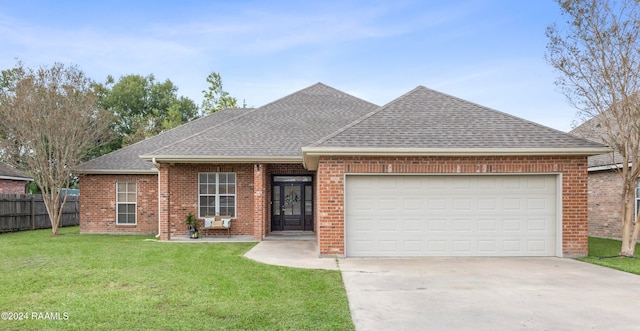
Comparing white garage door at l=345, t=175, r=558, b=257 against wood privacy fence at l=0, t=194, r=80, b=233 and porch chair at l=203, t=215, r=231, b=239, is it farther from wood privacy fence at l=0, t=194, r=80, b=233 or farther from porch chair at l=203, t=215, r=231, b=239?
wood privacy fence at l=0, t=194, r=80, b=233

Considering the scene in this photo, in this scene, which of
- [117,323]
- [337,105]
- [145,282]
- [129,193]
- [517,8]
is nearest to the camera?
[117,323]

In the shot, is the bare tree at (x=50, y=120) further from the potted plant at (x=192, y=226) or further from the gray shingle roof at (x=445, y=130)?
the gray shingle roof at (x=445, y=130)

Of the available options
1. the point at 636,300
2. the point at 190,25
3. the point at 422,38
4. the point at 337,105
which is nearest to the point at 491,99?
the point at 422,38

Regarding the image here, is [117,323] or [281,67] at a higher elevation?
[281,67]

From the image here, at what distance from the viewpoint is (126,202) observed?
15.9 meters

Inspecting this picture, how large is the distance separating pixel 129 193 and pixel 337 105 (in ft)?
29.8

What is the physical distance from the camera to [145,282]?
700 cm

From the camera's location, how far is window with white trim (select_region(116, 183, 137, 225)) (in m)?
15.9

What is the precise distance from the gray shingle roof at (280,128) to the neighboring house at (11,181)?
46.8ft

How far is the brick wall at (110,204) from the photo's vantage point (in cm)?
1580

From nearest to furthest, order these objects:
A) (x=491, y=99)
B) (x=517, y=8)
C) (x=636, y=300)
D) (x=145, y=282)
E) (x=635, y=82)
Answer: (x=636, y=300) < (x=145, y=282) < (x=635, y=82) < (x=517, y=8) < (x=491, y=99)

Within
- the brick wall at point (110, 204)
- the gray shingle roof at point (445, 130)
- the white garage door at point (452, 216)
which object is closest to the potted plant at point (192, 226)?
the brick wall at point (110, 204)

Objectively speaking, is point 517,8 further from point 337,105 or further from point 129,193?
point 129,193

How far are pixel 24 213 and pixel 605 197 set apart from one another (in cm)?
2372
